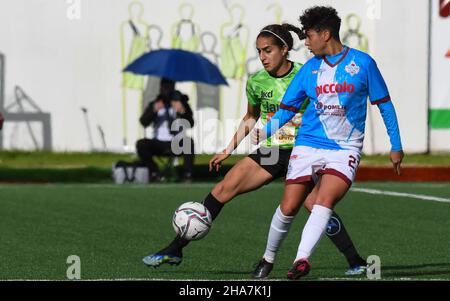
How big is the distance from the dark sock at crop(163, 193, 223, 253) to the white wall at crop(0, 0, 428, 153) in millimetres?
14395

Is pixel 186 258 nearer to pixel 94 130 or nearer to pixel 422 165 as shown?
pixel 422 165

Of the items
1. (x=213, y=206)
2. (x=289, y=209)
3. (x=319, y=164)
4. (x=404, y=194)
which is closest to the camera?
(x=319, y=164)

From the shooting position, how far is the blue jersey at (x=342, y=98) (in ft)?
31.7

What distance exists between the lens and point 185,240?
34.7ft

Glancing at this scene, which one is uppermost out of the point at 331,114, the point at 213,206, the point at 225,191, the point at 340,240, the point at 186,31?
the point at 186,31

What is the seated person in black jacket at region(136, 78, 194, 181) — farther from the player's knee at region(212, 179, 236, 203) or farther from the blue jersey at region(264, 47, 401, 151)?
the blue jersey at region(264, 47, 401, 151)

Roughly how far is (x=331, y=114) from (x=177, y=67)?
12631mm

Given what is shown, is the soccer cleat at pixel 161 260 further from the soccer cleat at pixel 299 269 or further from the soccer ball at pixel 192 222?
the soccer cleat at pixel 299 269

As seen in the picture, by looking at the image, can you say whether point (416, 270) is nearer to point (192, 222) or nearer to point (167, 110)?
point (192, 222)

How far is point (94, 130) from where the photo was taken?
25234 millimetres

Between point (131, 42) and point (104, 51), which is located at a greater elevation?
point (131, 42)

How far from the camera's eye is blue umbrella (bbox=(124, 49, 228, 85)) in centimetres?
2212

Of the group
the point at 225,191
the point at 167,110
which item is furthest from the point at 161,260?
the point at 167,110

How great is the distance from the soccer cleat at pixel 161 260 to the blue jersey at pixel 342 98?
4.73 ft
